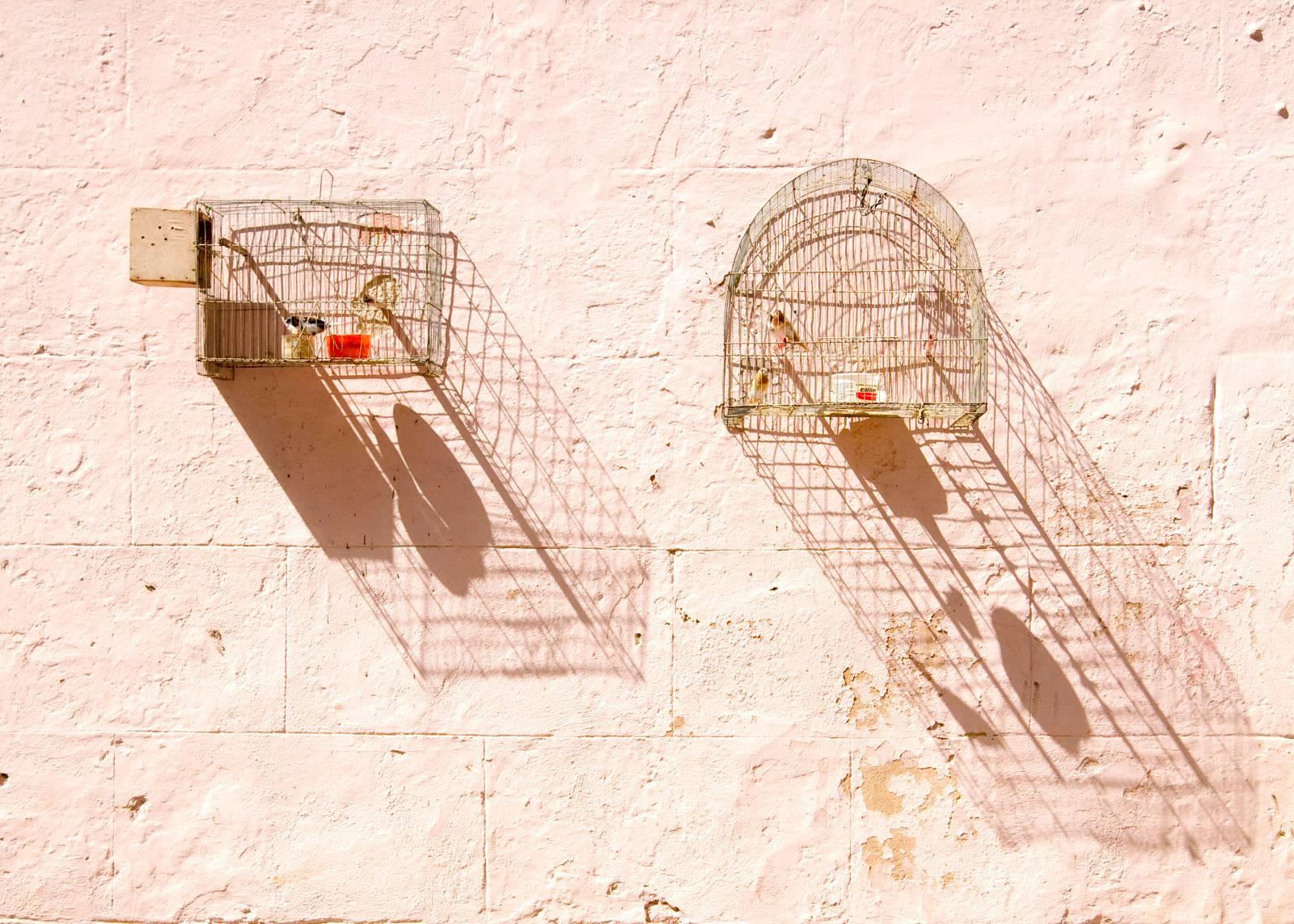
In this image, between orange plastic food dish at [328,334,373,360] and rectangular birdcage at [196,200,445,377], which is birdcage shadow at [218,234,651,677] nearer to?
rectangular birdcage at [196,200,445,377]

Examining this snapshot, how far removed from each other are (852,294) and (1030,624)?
4.35ft

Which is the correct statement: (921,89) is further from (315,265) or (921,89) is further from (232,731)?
(232,731)

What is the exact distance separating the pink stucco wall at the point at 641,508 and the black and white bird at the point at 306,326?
25 centimetres

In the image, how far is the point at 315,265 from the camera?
9.96ft

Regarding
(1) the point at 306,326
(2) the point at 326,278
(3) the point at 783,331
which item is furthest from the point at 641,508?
(2) the point at 326,278

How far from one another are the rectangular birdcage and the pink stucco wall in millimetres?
108

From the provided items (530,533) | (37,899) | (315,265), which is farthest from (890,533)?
(37,899)

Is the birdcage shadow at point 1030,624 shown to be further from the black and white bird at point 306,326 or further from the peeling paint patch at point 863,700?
the black and white bird at point 306,326

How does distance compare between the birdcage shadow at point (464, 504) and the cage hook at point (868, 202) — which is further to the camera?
the birdcage shadow at point (464, 504)

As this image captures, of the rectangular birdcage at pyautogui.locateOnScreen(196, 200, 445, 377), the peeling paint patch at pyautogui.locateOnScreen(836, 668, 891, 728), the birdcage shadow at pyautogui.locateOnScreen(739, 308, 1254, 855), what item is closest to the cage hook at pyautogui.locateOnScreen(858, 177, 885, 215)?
the birdcage shadow at pyautogui.locateOnScreen(739, 308, 1254, 855)

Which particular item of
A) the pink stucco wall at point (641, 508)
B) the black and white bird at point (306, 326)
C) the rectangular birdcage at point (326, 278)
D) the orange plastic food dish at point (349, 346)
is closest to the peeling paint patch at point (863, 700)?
the pink stucco wall at point (641, 508)

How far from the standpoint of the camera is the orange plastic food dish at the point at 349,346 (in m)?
2.78

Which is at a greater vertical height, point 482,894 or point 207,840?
point 207,840

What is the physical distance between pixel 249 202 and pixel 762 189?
182cm
